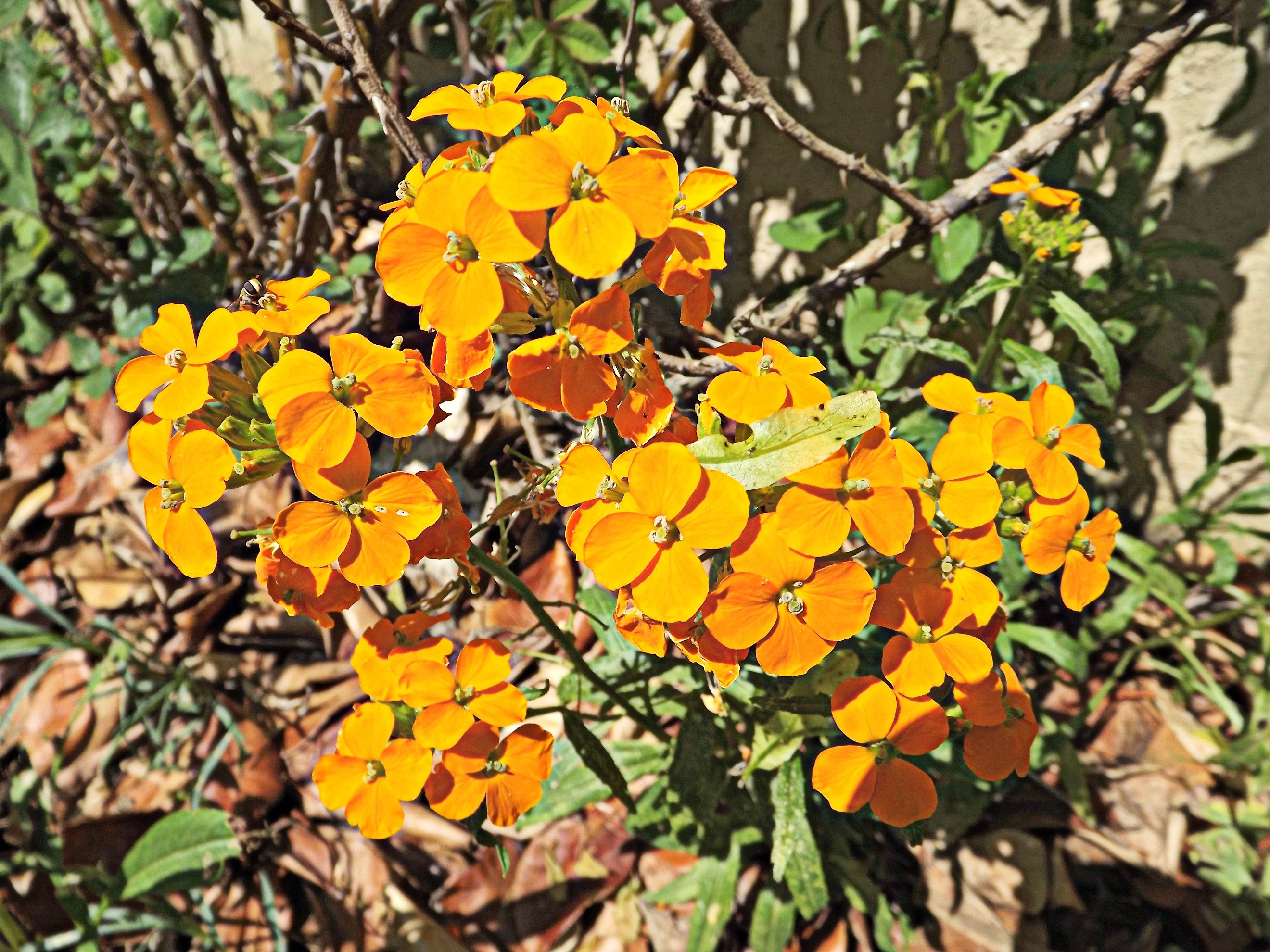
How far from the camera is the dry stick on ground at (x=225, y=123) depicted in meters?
2.33

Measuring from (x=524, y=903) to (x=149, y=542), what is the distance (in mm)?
1756

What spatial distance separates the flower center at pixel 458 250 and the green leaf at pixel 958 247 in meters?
1.41

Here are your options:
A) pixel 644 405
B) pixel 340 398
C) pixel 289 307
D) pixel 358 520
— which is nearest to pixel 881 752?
pixel 644 405

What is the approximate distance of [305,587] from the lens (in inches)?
48.9

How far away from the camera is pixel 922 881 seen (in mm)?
2238

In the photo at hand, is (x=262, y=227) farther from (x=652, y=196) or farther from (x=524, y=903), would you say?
(x=524, y=903)

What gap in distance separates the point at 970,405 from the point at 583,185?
2.50 ft

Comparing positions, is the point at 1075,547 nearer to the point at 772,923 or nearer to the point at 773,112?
the point at 773,112

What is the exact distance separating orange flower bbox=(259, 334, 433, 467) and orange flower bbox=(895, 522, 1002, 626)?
2.41 feet

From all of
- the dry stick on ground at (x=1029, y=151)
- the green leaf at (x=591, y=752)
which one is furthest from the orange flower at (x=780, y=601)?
the dry stick on ground at (x=1029, y=151)

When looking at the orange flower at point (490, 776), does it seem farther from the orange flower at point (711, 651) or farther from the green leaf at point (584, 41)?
the green leaf at point (584, 41)

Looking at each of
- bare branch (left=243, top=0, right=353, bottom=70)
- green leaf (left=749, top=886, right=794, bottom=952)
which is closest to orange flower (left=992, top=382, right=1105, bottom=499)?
green leaf (left=749, top=886, right=794, bottom=952)

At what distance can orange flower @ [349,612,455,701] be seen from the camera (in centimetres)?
141

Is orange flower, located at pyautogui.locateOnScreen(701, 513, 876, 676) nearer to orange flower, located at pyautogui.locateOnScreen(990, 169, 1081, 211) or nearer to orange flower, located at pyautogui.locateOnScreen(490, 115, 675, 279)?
orange flower, located at pyautogui.locateOnScreen(490, 115, 675, 279)
